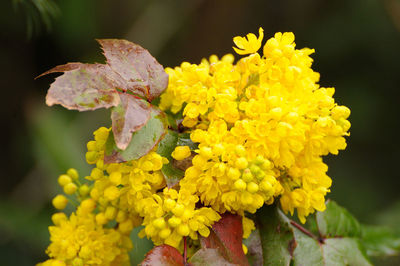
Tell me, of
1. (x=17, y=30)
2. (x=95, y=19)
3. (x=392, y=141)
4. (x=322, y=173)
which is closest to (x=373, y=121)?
(x=392, y=141)

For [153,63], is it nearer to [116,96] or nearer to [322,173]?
[116,96]

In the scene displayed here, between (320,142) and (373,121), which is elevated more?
(373,121)

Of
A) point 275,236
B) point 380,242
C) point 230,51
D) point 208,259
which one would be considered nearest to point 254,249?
point 275,236

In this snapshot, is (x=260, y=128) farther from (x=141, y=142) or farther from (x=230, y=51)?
(x=230, y=51)

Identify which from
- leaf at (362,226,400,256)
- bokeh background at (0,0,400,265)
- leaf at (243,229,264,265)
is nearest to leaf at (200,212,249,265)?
leaf at (243,229,264,265)

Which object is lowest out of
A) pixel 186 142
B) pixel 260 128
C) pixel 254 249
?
pixel 254 249

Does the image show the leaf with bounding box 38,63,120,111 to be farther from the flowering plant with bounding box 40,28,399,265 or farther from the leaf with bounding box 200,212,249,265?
the leaf with bounding box 200,212,249,265
